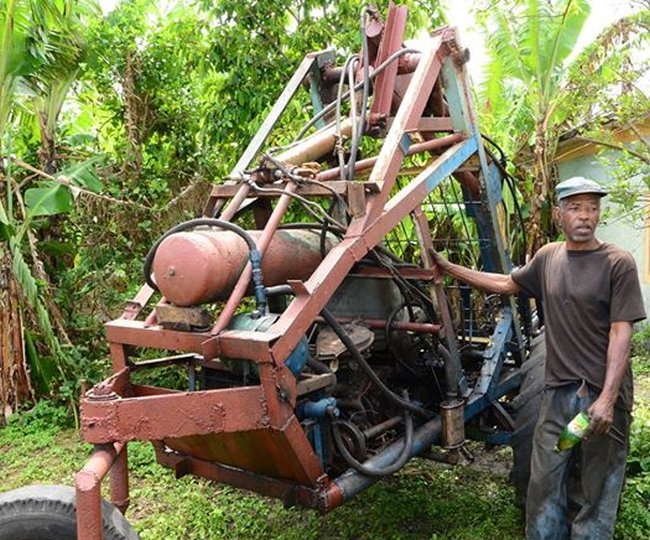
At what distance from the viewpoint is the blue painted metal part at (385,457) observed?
3.11 m

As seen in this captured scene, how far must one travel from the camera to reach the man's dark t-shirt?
3.08 metres

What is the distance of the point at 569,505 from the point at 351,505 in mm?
1467

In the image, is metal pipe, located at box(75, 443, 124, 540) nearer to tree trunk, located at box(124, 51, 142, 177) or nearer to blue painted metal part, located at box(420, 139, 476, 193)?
blue painted metal part, located at box(420, 139, 476, 193)

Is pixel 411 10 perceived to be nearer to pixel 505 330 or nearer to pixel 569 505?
pixel 505 330

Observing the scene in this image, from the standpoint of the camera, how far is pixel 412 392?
13.2 ft

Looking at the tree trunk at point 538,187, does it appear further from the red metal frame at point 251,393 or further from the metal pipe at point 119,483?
the metal pipe at point 119,483

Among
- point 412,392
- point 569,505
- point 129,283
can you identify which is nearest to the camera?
point 569,505

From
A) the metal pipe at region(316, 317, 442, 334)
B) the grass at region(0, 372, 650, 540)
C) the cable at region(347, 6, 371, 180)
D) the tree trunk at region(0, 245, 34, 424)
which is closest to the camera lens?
the cable at region(347, 6, 371, 180)

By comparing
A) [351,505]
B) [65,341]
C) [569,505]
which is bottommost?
[351,505]

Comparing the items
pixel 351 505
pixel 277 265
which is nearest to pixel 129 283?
pixel 351 505

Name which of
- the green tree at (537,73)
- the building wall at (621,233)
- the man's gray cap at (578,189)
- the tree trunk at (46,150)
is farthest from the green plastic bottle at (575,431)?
the building wall at (621,233)

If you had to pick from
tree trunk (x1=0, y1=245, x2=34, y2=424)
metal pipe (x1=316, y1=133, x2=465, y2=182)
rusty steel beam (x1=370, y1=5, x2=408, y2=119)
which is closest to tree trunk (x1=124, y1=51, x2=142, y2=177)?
tree trunk (x1=0, y1=245, x2=34, y2=424)

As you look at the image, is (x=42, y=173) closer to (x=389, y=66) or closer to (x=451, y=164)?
(x=389, y=66)

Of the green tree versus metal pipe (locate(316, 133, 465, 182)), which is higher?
the green tree
